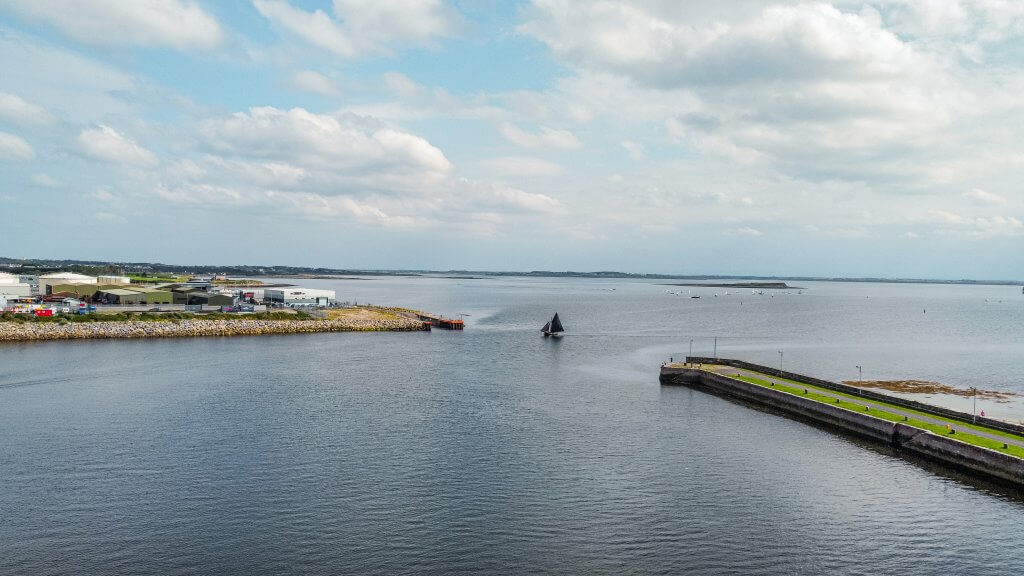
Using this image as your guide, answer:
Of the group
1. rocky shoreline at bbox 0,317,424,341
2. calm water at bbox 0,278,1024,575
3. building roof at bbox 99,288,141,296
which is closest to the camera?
calm water at bbox 0,278,1024,575

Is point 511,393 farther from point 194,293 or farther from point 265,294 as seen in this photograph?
point 265,294

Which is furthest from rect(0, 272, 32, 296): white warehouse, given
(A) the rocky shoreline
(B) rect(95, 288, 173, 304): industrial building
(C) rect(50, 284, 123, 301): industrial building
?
(A) the rocky shoreline

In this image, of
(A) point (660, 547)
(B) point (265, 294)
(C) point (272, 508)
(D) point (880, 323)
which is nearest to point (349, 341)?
(B) point (265, 294)

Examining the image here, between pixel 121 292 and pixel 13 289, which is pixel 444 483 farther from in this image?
pixel 13 289

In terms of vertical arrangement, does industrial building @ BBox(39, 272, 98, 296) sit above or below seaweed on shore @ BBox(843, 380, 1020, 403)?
above

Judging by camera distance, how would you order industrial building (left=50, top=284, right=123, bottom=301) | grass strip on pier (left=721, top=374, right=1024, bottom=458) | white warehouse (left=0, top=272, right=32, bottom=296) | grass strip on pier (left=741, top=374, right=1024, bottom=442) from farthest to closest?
1. industrial building (left=50, top=284, right=123, bottom=301)
2. white warehouse (left=0, top=272, right=32, bottom=296)
3. grass strip on pier (left=741, top=374, right=1024, bottom=442)
4. grass strip on pier (left=721, top=374, right=1024, bottom=458)

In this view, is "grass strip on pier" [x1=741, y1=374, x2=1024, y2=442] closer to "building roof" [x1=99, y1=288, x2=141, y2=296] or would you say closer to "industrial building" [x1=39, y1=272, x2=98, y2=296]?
"building roof" [x1=99, y1=288, x2=141, y2=296]

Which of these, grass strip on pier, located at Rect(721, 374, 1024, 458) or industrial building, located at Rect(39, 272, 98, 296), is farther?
industrial building, located at Rect(39, 272, 98, 296)
